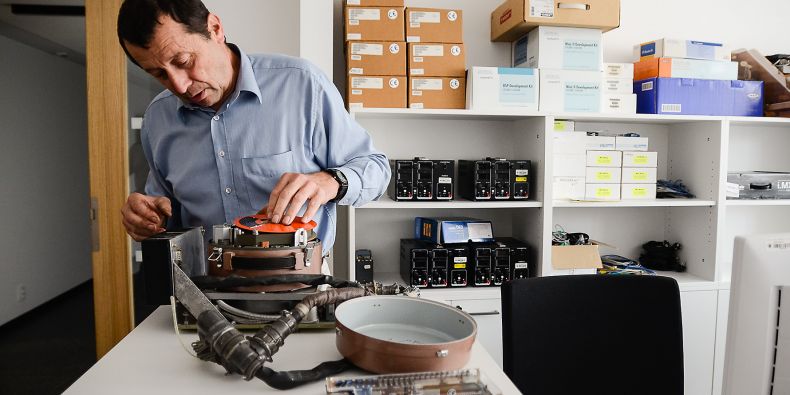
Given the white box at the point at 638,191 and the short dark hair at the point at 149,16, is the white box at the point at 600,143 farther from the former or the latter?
the short dark hair at the point at 149,16

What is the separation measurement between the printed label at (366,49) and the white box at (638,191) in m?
1.37

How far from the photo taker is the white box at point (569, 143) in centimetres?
255

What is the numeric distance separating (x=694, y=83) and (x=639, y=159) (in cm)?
45

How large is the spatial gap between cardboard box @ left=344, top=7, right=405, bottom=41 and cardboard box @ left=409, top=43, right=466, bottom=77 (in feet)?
0.37

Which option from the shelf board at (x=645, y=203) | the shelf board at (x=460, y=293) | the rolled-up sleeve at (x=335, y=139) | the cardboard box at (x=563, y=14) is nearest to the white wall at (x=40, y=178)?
the shelf board at (x=460, y=293)

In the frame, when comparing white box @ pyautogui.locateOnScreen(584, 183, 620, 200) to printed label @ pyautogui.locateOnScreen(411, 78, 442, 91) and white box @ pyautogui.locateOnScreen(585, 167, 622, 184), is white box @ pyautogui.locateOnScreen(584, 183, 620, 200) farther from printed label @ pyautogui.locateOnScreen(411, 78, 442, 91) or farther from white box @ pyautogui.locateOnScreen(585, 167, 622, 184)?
printed label @ pyautogui.locateOnScreen(411, 78, 442, 91)

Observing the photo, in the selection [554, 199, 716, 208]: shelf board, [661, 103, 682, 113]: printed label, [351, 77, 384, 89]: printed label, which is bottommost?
[554, 199, 716, 208]: shelf board

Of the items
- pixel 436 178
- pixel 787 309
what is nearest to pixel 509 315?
pixel 787 309

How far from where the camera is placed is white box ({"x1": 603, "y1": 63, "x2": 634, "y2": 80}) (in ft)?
8.52

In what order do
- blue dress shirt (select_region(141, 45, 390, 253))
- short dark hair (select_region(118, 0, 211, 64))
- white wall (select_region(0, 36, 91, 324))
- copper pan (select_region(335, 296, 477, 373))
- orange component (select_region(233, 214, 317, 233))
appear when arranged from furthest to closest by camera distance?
white wall (select_region(0, 36, 91, 324)) < blue dress shirt (select_region(141, 45, 390, 253)) < short dark hair (select_region(118, 0, 211, 64)) < orange component (select_region(233, 214, 317, 233)) < copper pan (select_region(335, 296, 477, 373))

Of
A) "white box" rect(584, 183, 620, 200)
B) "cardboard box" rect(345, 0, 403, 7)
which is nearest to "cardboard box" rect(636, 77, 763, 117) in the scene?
"white box" rect(584, 183, 620, 200)

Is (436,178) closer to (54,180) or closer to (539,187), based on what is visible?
(539,187)

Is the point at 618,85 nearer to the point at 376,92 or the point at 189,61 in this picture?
the point at 376,92

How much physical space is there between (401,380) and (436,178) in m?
1.90
